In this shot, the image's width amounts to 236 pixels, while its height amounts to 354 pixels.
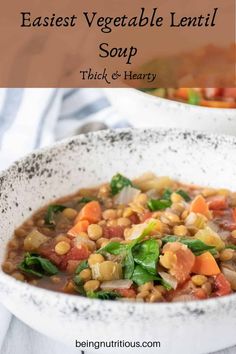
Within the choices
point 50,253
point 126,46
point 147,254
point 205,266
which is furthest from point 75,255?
point 126,46

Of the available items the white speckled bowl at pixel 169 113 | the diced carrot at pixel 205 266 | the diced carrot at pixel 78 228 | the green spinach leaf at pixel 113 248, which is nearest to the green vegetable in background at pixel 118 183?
the diced carrot at pixel 78 228

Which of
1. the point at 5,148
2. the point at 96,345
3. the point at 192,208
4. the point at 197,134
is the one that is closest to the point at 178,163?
the point at 197,134

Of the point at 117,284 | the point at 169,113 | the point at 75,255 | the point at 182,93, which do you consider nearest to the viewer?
the point at 117,284

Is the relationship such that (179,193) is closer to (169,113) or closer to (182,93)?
(169,113)

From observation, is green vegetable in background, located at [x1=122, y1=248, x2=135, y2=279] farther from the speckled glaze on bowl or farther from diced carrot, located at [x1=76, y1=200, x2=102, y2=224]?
diced carrot, located at [x1=76, y1=200, x2=102, y2=224]

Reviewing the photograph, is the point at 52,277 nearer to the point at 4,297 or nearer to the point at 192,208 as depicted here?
the point at 4,297

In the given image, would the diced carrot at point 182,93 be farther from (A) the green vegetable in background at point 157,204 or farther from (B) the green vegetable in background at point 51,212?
(B) the green vegetable in background at point 51,212

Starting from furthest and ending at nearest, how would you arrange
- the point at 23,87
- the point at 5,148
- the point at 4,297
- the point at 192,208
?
the point at 23,87, the point at 5,148, the point at 192,208, the point at 4,297
